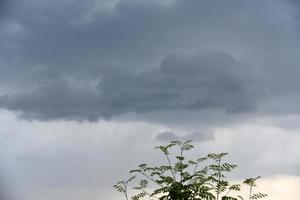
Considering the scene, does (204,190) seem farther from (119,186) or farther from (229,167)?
(119,186)

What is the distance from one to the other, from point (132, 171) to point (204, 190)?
7.33ft

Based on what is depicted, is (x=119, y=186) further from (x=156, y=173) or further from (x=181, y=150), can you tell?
(x=181, y=150)

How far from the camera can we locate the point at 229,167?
12461mm

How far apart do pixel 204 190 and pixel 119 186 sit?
2635mm

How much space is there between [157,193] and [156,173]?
0.81 m

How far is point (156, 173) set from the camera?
12.8 meters

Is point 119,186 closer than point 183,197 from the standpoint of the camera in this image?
No

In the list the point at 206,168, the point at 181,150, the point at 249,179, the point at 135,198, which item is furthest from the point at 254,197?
Answer: the point at 135,198

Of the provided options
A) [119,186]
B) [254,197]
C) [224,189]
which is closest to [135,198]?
[119,186]

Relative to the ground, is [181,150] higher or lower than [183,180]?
higher

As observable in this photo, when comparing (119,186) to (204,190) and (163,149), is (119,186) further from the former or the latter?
(204,190)

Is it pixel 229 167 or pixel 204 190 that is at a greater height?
pixel 229 167

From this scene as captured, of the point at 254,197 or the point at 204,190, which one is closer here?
the point at 204,190

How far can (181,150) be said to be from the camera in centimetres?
1302
